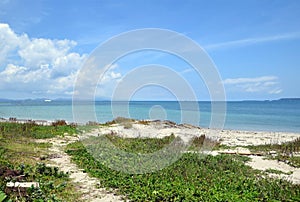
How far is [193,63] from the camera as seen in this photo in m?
10.7

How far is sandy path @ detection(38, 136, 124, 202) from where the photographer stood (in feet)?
23.1

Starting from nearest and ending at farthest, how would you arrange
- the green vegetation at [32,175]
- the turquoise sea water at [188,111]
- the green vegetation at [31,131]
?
the green vegetation at [32,175] < the green vegetation at [31,131] < the turquoise sea water at [188,111]

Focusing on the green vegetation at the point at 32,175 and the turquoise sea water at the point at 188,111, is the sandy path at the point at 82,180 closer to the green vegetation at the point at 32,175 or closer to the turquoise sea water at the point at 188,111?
the green vegetation at the point at 32,175

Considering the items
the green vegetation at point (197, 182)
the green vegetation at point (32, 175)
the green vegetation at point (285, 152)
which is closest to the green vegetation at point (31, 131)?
the green vegetation at point (32, 175)

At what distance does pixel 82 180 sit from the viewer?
329 inches

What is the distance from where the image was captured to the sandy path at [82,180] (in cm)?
705

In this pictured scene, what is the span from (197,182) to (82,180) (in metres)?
3.22

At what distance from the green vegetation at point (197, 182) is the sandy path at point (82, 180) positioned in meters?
0.25

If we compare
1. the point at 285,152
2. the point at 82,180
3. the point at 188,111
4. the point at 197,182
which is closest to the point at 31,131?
the point at 82,180

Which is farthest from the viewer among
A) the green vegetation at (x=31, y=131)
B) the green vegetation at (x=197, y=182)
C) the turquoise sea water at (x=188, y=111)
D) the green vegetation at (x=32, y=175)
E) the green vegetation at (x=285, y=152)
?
the turquoise sea water at (x=188, y=111)

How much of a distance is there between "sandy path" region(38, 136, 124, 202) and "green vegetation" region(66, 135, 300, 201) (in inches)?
9.7

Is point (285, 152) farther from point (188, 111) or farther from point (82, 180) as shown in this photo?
point (188, 111)

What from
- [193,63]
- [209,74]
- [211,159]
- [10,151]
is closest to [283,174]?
[211,159]

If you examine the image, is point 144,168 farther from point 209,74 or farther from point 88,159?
point 209,74
